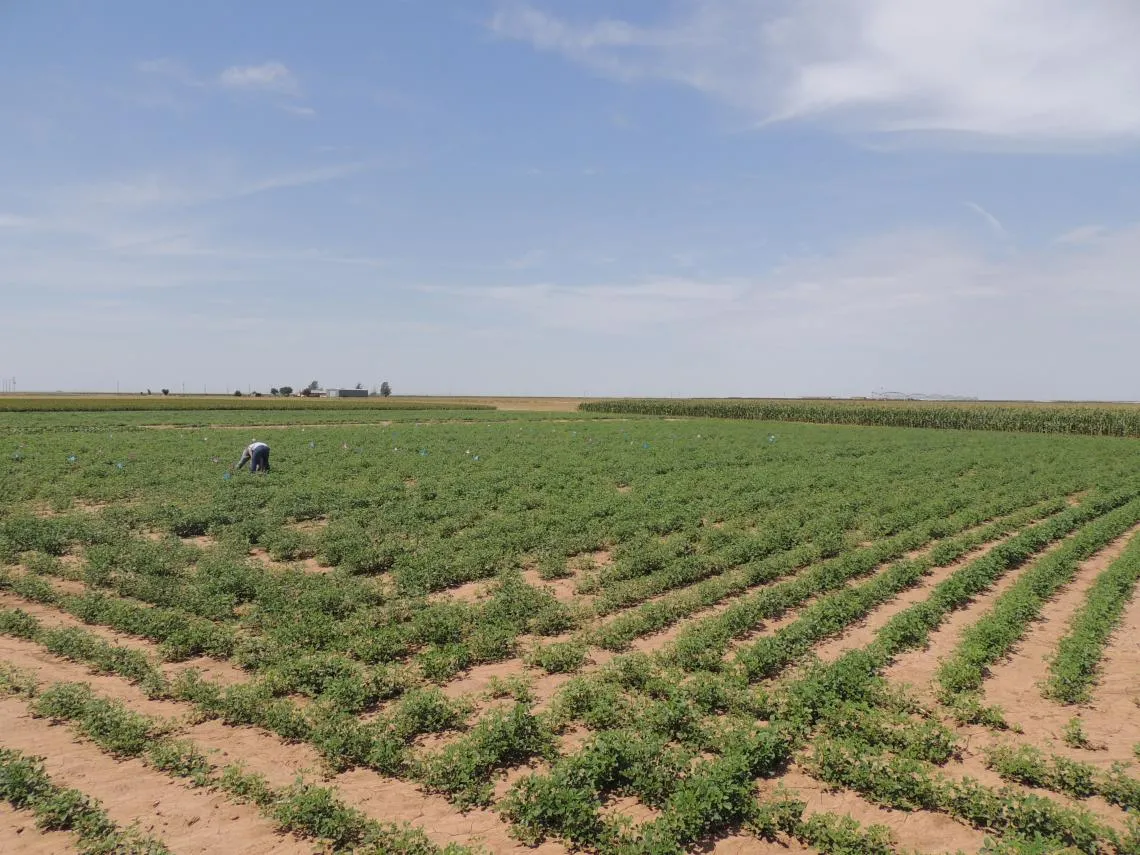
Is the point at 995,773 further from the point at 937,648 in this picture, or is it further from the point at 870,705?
the point at 937,648

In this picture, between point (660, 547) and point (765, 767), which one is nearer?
point (765, 767)

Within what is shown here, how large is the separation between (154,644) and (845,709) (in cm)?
915

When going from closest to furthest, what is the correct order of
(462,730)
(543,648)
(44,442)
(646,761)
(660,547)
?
1. (646,761)
2. (462,730)
3. (543,648)
4. (660,547)
5. (44,442)

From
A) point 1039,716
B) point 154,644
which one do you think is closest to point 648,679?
point 1039,716

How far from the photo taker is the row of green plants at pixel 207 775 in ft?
17.6

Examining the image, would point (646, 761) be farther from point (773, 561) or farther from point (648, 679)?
point (773, 561)

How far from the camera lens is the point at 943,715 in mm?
7508

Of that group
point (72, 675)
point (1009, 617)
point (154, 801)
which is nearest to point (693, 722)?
point (154, 801)

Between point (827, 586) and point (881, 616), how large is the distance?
1.38 metres

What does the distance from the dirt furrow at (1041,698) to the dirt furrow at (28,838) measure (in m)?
9.07

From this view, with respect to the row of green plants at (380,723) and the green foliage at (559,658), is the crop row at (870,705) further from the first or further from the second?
the row of green plants at (380,723)

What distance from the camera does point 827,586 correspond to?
12.2 metres

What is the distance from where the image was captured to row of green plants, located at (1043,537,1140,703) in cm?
811

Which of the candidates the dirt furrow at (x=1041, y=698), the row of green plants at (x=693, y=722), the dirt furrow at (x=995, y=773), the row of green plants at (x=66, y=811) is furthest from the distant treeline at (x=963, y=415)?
the row of green plants at (x=66, y=811)
